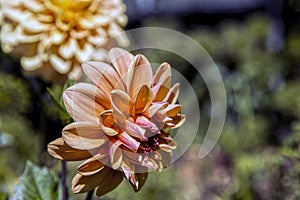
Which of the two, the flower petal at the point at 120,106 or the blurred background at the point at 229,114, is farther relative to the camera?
the blurred background at the point at 229,114

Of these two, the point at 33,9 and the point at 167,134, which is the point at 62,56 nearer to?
the point at 33,9

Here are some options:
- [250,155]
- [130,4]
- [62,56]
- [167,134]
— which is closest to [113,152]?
[167,134]

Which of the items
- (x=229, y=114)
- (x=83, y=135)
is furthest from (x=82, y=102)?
(x=229, y=114)

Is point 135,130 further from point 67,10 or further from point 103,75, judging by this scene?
point 67,10

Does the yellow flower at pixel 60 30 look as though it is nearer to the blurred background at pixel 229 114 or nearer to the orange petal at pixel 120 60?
the blurred background at pixel 229 114

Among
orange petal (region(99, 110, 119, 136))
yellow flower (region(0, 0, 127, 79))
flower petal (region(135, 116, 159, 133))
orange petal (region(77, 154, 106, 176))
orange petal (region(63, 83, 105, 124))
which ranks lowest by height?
yellow flower (region(0, 0, 127, 79))

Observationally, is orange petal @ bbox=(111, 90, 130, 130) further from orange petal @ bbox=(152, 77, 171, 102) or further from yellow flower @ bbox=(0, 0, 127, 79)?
yellow flower @ bbox=(0, 0, 127, 79)

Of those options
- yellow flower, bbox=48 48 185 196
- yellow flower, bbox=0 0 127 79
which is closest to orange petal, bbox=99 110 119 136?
yellow flower, bbox=48 48 185 196

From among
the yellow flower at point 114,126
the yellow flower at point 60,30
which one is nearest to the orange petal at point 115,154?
the yellow flower at point 114,126
